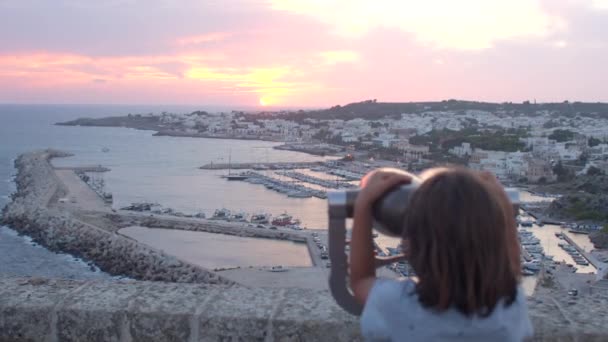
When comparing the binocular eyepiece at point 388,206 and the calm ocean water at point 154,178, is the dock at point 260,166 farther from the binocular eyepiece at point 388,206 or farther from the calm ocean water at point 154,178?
the binocular eyepiece at point 388,206

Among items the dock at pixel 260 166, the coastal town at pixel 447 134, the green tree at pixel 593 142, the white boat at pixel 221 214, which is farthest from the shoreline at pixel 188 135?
the white boat at pixel 221 214

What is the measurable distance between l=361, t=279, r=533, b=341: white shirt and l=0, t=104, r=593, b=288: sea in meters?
3.87

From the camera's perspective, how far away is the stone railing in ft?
4.07

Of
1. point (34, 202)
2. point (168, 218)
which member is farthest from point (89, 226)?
point (34, 202)

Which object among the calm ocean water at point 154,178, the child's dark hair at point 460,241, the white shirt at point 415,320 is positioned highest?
the child's dark hair at point 460,241

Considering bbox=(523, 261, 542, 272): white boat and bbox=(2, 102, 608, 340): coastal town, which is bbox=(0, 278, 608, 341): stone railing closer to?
bbox=(2, 102, 608, 340): coastal town

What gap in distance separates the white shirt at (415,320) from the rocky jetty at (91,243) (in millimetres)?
8649

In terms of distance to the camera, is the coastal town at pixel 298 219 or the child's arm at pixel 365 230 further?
the coastal town at pixel 298 219

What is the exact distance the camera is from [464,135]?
119ft

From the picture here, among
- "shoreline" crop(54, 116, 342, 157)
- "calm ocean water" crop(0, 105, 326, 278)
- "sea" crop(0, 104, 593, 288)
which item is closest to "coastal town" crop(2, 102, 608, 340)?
"sea" crop(0, 104, 593, 288)

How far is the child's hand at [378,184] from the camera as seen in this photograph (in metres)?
0.66

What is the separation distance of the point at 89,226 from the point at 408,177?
14.7 meters

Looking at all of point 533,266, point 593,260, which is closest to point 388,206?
point 533,266

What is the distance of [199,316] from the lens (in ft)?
4.18
